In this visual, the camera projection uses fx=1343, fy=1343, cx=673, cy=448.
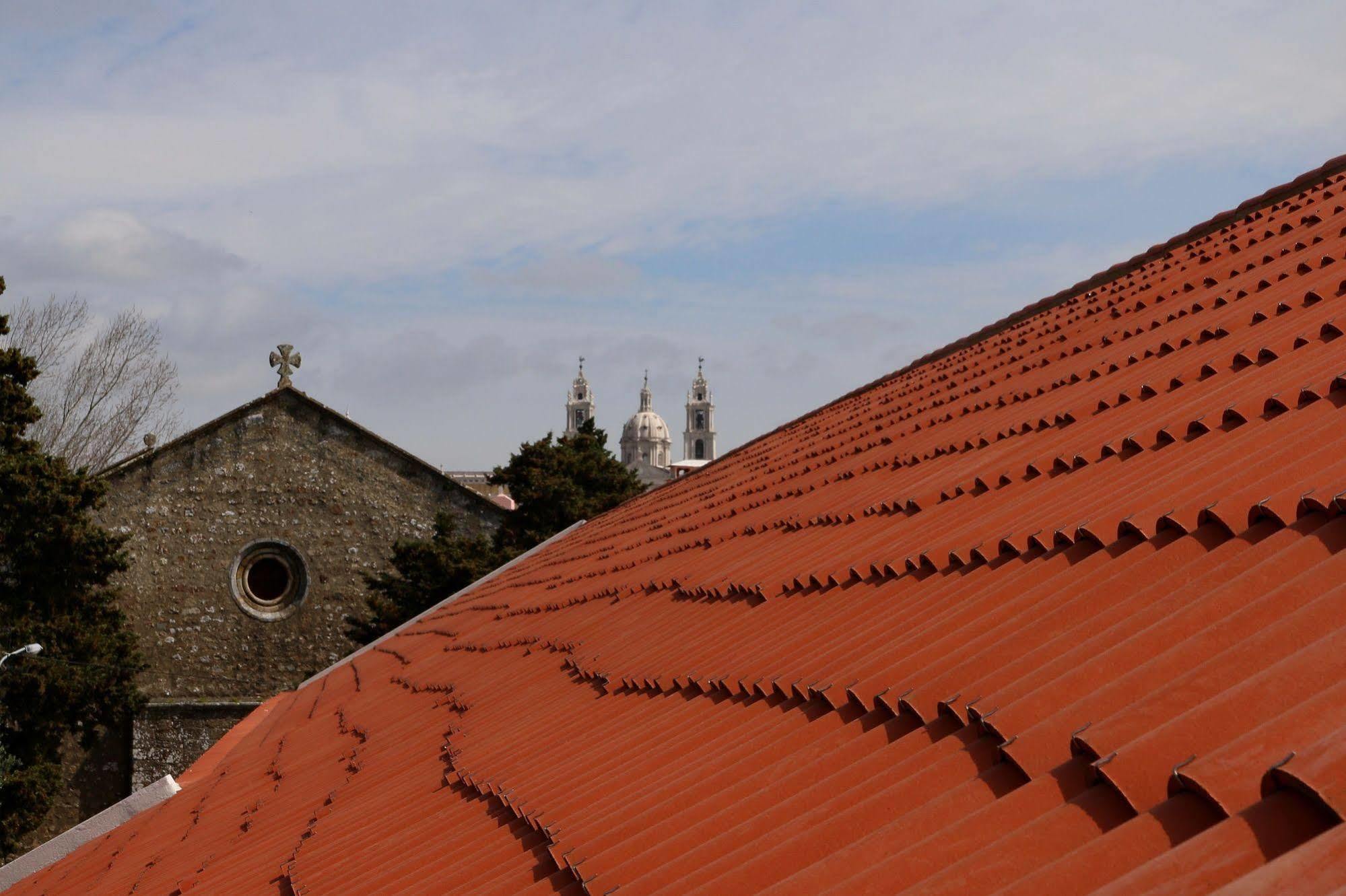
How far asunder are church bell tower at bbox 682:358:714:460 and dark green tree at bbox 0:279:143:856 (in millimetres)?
135063

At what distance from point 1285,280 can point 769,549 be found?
2163 millimetres

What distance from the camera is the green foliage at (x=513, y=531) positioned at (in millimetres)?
21328

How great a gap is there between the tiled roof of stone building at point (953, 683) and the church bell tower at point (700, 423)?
15162 cm

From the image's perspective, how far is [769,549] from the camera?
5023mm

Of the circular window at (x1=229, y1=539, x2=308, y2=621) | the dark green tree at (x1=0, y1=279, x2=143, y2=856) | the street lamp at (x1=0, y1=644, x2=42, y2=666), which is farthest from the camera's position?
the circular window at (x1=229, y1=539, x2=308, y2=621)

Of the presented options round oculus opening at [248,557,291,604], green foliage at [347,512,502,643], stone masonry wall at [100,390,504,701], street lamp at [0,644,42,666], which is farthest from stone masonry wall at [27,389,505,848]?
street lamp at [0,644,42,666]

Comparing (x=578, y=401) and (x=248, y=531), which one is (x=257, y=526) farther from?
(x=578, y=401)

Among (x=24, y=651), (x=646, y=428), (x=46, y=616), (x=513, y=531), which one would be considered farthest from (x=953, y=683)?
(x=646, y=428)

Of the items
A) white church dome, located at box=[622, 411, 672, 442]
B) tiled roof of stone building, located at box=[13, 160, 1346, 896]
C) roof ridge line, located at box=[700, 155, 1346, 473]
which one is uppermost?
white church dome, located at box=[622, 411, 672, 442]

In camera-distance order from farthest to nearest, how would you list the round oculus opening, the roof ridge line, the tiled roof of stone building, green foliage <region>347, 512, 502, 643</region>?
the round oculus opening, green foliage <region>347, 512, 502, 643</region>, the roof ridge line, the tiled roof of stone building

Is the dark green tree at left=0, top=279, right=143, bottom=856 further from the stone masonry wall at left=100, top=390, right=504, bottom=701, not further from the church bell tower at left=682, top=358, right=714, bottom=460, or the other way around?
the church bell tower at left=682, top=358, right=714, bottom=460

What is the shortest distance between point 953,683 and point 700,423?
15735 cm

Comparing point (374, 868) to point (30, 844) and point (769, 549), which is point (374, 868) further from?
point (30, 844)

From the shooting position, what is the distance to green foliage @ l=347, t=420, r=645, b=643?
21.3 meters
